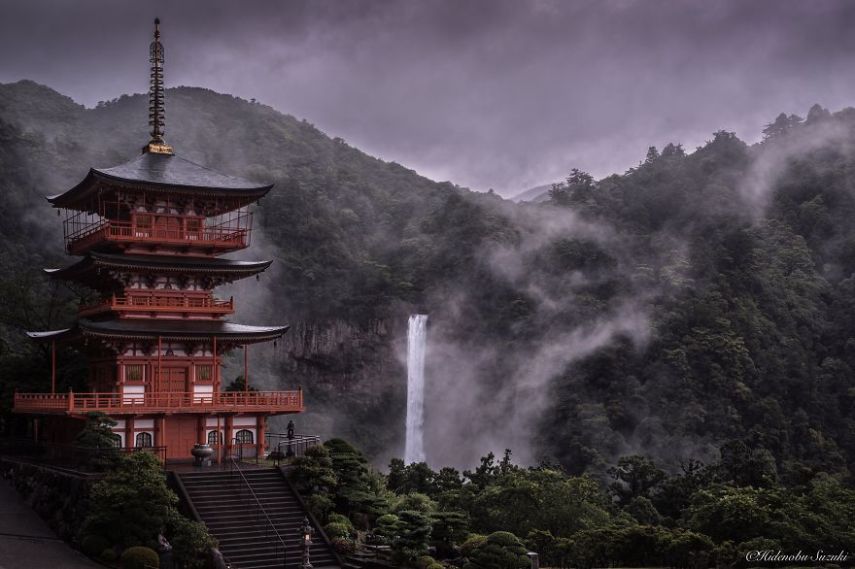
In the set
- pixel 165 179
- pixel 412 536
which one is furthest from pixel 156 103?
pixel 412 536

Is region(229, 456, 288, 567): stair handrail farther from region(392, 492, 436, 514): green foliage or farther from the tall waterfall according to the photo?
the tall waterfall

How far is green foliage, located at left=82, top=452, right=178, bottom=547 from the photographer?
27.2 m

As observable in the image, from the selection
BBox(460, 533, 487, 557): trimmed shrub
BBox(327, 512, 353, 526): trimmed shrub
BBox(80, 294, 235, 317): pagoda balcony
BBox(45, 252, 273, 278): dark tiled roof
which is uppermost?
BBox(45, 252, 273, 278): dark tiled roof

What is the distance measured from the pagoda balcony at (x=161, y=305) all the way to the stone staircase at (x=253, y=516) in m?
7.27

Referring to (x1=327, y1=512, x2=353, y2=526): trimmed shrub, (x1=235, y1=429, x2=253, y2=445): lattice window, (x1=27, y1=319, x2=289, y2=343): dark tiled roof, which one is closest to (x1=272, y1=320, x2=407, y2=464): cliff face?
(x1=235, y1=429, x2=253, y2=445): lattice window

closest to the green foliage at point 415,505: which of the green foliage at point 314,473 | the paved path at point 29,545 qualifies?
the green foliage at point 314,473

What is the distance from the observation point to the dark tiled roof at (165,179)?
34.8m

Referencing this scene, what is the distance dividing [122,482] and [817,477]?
28335 millimetres

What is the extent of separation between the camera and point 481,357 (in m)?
78.0

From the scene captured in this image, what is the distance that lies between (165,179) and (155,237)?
2.16 meters

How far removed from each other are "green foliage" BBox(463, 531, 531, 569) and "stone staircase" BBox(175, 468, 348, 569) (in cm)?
421

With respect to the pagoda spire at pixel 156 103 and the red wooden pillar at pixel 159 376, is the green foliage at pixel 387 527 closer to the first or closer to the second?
the red wooden pillar at pixel 159 376

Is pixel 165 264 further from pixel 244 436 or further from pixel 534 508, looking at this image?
pixel 534 508

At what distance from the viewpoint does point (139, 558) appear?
26062 millimetres
